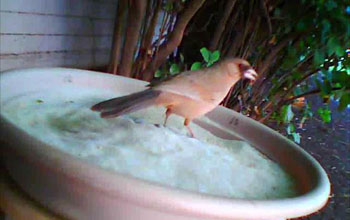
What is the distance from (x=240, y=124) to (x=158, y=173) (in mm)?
376

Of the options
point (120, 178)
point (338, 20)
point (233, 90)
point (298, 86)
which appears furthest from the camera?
point (298, 86)

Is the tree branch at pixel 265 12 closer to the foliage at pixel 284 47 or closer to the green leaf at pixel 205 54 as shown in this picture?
the foliage at pixel 284 47

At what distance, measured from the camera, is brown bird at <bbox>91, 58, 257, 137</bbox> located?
2.10 ft

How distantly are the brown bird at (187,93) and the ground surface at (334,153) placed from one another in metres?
1.64

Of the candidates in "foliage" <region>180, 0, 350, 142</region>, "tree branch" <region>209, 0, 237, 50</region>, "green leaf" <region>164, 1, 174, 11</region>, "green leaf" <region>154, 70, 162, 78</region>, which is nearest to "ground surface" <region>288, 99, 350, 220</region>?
"foliage" <region>180, 0, 350, 142</region>

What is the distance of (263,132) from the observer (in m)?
0.88

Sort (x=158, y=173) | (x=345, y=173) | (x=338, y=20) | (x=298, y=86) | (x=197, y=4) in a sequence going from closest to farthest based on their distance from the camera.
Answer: (x=158, y=173), (x=197, y=4), (x=338, y=20), (x=298, y=86), (x=345, y=173)

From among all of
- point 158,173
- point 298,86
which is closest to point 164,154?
point 158,173

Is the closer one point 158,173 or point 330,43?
point 158,173

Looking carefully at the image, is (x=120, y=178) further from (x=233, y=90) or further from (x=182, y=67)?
(x=233, y=90)

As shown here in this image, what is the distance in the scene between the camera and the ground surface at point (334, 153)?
2.28 meters

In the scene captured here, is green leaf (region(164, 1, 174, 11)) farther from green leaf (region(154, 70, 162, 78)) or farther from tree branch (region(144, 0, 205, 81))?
green leaf (region(154, 70, 162, 78))

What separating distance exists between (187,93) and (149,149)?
10 cm

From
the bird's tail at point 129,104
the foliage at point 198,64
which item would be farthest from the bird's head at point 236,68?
the foliage at point 198,64
